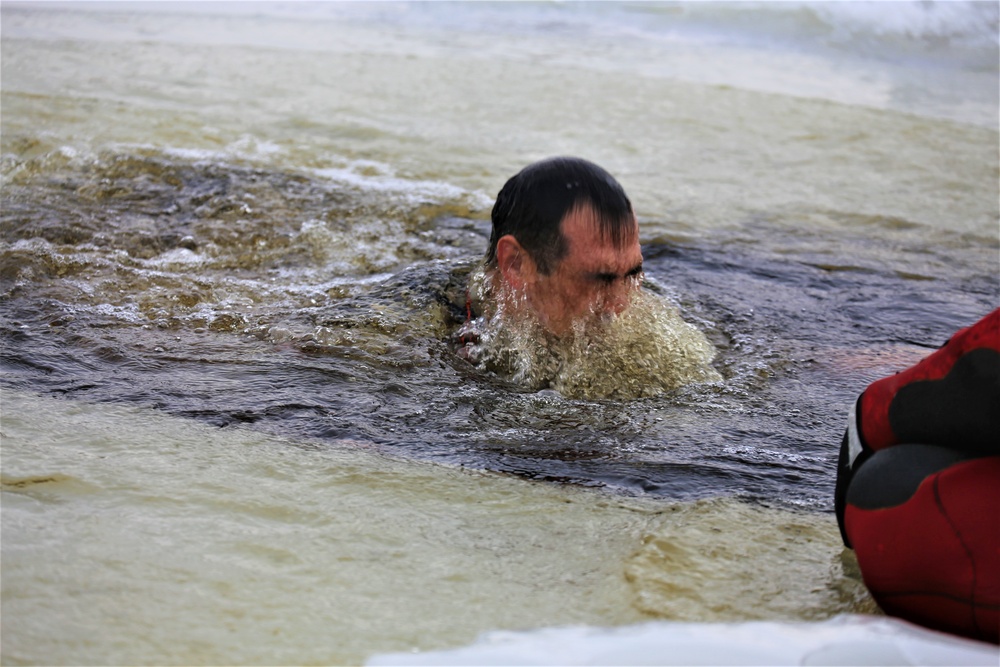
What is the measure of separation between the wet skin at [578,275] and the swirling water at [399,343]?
0.86ft

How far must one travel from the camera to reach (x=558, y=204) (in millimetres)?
2777

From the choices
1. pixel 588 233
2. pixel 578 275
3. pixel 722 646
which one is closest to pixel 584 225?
pixel 588 233

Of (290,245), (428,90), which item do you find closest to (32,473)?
(290,245)

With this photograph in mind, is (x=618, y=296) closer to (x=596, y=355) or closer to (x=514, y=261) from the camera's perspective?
(x=596, y=355)

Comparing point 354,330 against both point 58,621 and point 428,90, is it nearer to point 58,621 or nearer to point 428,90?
point 58,621

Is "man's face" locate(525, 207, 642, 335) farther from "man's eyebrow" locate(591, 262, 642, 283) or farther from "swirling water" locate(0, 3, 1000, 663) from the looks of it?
"swirling water" locate(0, 3, 1000, 663)

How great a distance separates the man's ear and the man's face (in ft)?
0.08

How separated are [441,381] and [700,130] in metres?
4.29

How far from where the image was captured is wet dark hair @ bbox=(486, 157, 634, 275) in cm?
276

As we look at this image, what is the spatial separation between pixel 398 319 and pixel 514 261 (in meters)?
0.58

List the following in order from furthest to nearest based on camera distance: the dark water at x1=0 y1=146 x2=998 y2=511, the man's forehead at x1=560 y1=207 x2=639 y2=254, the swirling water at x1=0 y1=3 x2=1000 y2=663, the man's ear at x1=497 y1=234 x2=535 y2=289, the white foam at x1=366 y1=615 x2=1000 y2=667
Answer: the man's ear at x1=497 y1=234 x2=535 y2=289 < the man's forehead at x1=560 y1=207 x2=639 y2=254 < the dark water at x1=0 y1=146 x2=998 y2=511 < the swirling water at x1=0 y1=3 x2=1000 y2=663 < the white foam at x1=366 y1=615 x2=1000 y2=667

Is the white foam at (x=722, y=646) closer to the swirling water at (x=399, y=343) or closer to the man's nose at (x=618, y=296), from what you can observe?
the swirling water at (x=399, y=343)

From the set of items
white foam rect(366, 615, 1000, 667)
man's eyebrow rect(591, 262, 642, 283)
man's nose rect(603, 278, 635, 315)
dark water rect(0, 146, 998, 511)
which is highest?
man's eyebrow rect(591, 262, 642, 283)

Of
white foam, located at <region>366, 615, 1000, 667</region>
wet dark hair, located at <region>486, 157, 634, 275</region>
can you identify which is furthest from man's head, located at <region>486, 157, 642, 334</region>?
white foam, located at <region>366, 615, 1000, 667</region>
